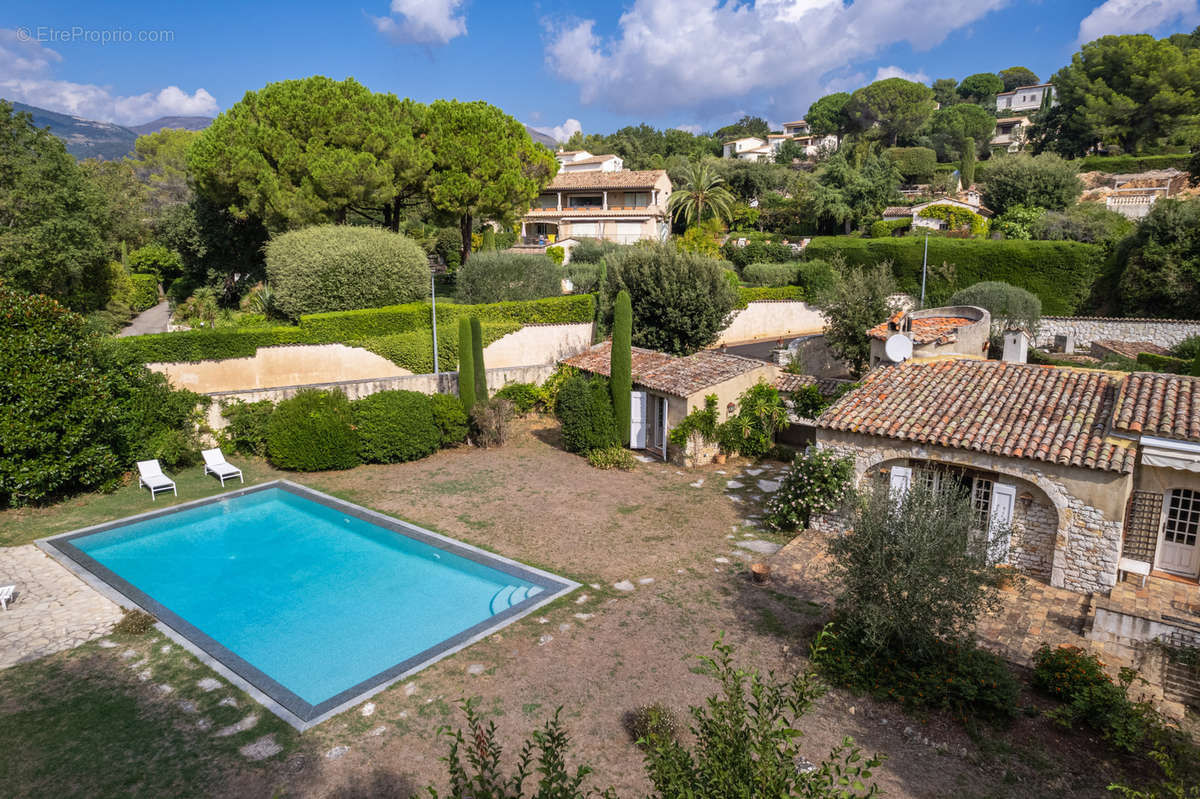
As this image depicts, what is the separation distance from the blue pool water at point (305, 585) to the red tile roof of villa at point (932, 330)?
12.2m

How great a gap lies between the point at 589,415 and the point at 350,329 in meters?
9.58

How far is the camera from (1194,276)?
101 ft

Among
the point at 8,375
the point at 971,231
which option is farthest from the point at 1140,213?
the point at 8,375

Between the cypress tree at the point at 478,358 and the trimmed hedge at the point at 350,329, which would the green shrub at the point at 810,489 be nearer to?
the cypress tree at the point at 478,358

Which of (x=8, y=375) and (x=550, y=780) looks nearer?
(x=550, y=780)

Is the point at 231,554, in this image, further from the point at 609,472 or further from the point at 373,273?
the point at 373,273

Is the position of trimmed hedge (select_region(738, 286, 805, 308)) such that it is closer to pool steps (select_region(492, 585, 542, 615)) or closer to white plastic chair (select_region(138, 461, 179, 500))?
pool steps (select_region(492, 585, 542, 615))

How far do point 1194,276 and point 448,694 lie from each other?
1464 inches

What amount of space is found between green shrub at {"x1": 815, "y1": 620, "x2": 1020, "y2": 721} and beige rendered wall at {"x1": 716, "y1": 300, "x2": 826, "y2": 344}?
2863cm

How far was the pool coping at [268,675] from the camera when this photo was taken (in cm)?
900

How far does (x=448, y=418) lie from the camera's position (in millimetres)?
20625

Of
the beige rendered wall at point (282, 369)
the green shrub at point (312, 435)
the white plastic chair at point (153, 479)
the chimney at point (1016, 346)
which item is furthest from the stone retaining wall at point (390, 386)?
the chimney at point (1016, 346)

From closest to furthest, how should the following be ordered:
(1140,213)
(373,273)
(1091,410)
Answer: (1091,410), (373,273), (1140,213)

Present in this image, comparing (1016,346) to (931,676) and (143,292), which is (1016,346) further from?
(143,292)
